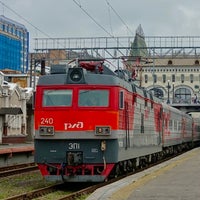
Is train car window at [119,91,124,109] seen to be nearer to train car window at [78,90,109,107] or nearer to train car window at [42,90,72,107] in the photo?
train car window at [78,90,109,107]

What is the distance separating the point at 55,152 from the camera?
15.6 m

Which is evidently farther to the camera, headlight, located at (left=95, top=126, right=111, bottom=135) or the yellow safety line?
headlight, located at (left=95, top=126, right=111, bottom=135)

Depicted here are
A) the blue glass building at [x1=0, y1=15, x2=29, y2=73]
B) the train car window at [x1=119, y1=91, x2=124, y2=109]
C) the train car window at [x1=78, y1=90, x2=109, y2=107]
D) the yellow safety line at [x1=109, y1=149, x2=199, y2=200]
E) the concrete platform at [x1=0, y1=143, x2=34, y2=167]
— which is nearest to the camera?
the yellow safety line at [x1=109, y1=149, x2=199, y2=200]

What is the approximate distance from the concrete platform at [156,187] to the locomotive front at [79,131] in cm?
112

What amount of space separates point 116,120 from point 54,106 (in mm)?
1834

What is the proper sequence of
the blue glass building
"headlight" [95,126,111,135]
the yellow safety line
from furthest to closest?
the blue glass building
"headlight" [95,126,111,135]
the yellow safety line

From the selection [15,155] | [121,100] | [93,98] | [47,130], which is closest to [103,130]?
[93,98]

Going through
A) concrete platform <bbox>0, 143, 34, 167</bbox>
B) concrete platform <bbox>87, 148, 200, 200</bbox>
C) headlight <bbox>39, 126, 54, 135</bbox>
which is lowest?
concrete platform <bbox>87, 148, 200, 200</bbox>

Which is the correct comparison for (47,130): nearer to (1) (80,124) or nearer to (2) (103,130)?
(1) (80,124)

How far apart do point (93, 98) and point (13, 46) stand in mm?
76590

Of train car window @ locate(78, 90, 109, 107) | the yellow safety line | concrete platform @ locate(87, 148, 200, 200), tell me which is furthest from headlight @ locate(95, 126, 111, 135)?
the yellow safety line

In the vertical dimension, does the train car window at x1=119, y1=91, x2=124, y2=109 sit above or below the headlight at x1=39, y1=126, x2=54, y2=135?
above

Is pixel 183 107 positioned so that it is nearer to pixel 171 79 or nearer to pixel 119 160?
pixel 171 79

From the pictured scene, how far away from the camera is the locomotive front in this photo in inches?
610
